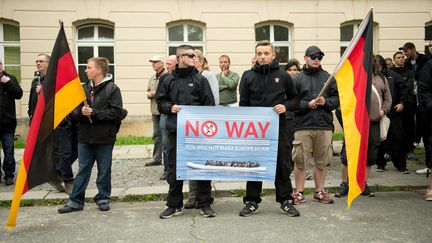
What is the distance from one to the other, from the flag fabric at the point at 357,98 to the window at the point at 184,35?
933cm

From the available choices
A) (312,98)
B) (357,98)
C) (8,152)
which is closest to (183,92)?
(312,98)

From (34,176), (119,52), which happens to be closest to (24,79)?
(119,52)

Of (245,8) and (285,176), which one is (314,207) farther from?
(245,8)

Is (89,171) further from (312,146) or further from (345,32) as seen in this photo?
(345,32)

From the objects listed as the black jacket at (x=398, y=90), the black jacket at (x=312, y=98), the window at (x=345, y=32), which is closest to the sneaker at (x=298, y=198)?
the black jacket at (x=312, y=98)

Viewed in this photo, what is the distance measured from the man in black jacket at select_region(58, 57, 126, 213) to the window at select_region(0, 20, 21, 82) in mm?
8964

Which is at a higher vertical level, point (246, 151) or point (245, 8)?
point (245, 8)

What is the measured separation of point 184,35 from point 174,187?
9.12 m

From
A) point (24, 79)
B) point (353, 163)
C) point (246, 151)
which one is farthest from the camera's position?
point (24, 79)

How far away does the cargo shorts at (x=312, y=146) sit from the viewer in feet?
20.7

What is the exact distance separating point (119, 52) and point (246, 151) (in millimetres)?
8976

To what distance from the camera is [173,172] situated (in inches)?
229

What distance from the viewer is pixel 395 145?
8.36m

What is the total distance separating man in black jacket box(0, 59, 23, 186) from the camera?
754 cm
